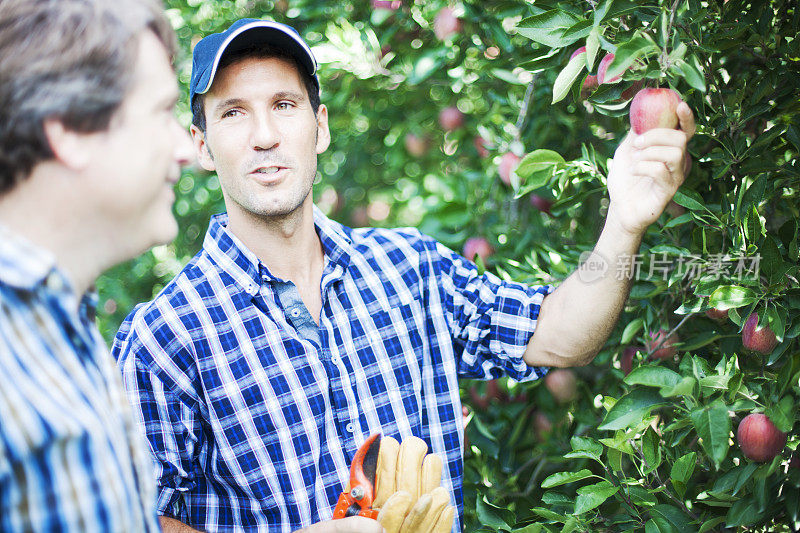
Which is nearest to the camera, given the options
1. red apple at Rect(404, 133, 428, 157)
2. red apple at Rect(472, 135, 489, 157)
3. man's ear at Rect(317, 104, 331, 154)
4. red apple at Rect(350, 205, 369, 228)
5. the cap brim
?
the cap brim

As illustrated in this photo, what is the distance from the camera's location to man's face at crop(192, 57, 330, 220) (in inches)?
55.5

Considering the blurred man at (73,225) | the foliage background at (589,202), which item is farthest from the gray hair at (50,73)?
the foliage background at (589,202)

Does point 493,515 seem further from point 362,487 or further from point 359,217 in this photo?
point 359,217

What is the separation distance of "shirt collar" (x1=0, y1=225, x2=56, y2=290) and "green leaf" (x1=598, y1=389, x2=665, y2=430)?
827mm

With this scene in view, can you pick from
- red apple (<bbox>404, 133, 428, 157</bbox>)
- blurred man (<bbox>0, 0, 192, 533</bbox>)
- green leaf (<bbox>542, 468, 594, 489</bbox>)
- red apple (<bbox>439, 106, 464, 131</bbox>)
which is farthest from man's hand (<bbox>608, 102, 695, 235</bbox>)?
red apple (<bbox>404, 133, 428, 157</bbox>)

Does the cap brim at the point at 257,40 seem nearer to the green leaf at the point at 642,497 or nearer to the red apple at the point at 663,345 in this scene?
the red apple at the point at 663,345

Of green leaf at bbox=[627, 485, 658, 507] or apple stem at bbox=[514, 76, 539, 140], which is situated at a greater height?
apple stem at bbox=[514, 76, 539, 140]

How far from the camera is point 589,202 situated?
6.57ft

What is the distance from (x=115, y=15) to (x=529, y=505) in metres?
1.54

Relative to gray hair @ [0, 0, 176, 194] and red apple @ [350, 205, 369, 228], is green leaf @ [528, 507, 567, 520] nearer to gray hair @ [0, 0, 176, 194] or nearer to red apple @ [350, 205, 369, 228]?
gray hair @ [0, 0, 176, 194]

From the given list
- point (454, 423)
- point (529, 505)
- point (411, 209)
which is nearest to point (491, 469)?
point (529, 505)

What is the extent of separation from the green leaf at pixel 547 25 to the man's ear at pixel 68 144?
77cm

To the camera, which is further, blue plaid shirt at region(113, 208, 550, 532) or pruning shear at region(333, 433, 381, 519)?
blue plaid shirt at region(113, 208, 550, 532)

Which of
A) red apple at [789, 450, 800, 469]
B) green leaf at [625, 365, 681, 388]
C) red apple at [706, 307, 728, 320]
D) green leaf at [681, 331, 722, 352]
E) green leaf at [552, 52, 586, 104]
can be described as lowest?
red apple at [789, 450, 800, 469]
